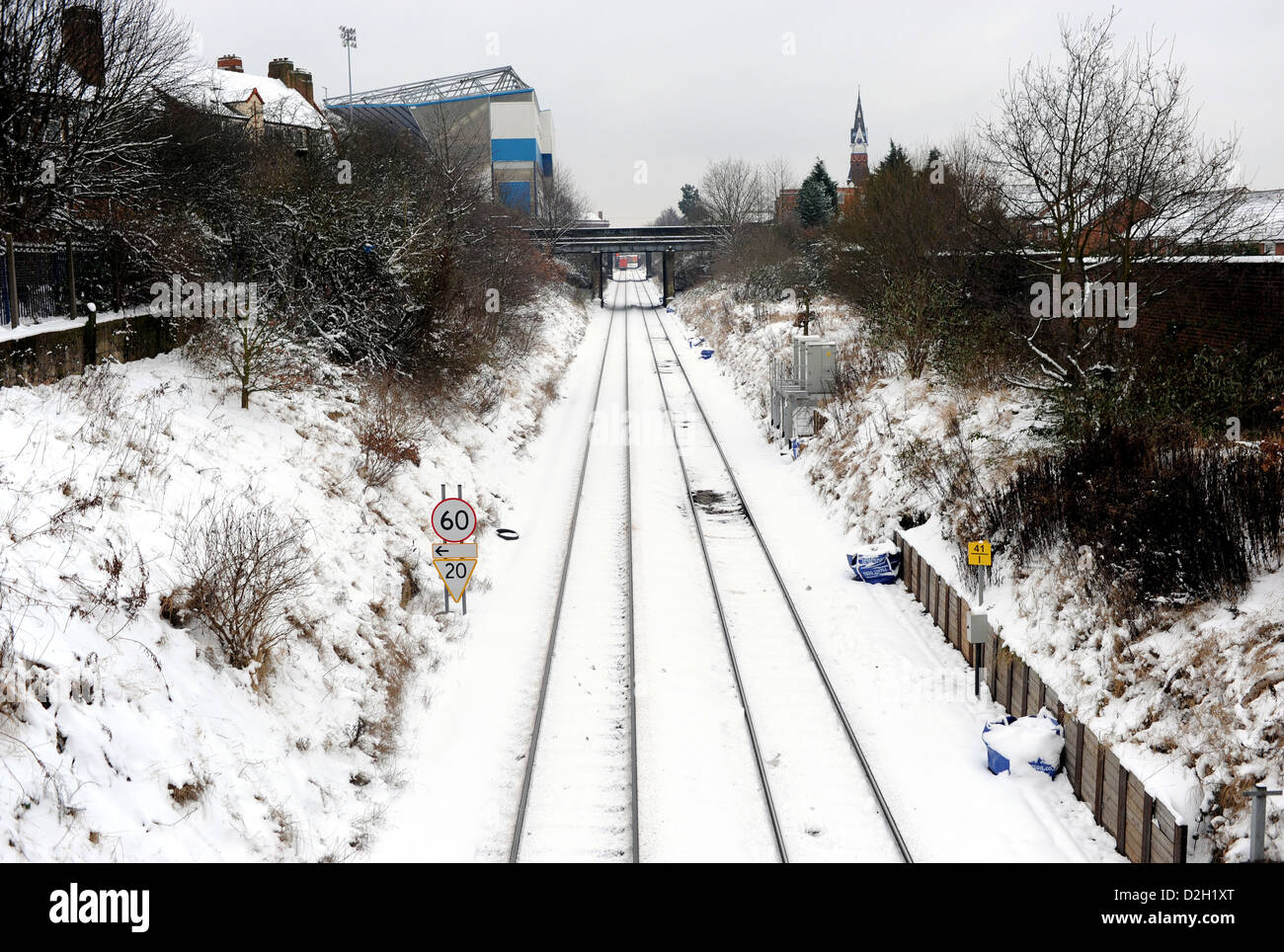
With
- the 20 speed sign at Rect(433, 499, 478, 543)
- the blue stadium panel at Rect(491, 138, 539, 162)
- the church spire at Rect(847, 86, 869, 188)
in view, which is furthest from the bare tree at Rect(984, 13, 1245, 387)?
the church spire at Rect(847, 86, 869, 188)

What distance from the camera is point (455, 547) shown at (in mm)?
15266

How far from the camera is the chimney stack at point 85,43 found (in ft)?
57.3

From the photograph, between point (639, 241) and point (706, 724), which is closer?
point (706, 724)

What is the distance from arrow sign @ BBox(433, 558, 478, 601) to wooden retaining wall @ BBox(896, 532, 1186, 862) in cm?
704

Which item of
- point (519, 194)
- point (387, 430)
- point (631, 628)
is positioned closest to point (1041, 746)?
point (631, 628)

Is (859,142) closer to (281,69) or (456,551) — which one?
(281,69)

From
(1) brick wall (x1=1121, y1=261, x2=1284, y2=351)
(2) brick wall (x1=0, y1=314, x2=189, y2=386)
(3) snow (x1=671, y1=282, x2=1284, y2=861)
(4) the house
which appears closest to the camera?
(3) snow (x1=671, y1=282, x2=1284, y2=861)

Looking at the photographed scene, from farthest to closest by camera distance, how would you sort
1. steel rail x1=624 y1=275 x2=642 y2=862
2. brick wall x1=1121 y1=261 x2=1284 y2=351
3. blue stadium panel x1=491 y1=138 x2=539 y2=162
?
blue stadium panel x1=491 y1=138 x2=539 y2=162
brick wall x1=1121 y1=261 x2=1284 y2=351
steel rail x1=624 y1=275 x2=642 y2=862

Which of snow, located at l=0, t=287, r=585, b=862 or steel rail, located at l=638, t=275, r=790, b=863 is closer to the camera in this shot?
snow, located at l=0, t=287, r=585, b=862

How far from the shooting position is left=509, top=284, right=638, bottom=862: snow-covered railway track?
944 cm

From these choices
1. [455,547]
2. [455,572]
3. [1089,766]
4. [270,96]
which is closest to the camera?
[1089,766]

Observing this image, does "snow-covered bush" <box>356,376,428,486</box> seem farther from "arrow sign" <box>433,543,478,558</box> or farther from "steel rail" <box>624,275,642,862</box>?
"steel rail" <box>624,275,642,862</box>

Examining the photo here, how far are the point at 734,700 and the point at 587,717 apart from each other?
6.03 ft
